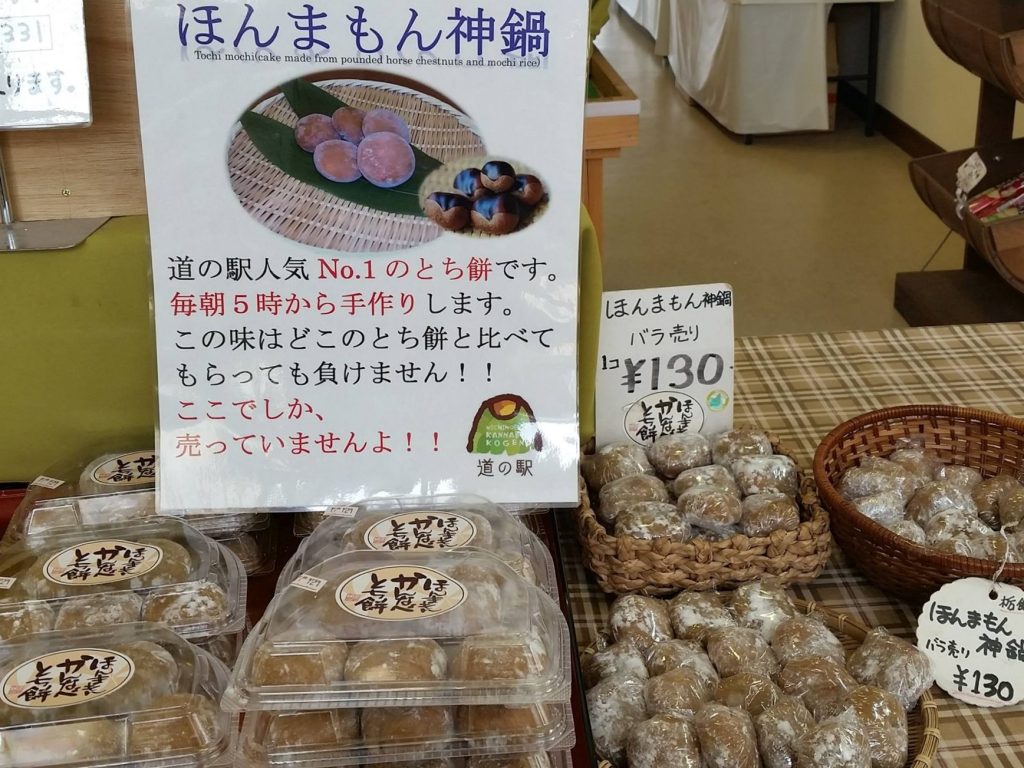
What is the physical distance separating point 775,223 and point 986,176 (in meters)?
1.53

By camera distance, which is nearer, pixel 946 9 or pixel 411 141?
pixel 411 141

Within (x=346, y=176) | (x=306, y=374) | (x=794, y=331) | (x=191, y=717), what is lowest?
(x=794, y=331)

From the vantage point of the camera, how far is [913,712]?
1.00 m

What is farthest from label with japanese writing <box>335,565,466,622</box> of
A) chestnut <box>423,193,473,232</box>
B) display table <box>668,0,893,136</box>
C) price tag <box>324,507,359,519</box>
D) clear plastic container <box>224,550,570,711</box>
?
display table <box>668,0,893,136</box>

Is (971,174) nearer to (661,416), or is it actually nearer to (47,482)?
(661,416)

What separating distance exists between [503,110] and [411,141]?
0.32 feet

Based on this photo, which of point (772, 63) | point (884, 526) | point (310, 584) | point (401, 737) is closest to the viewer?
point (401, 737)

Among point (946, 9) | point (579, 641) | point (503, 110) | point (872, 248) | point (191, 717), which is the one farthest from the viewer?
point (872, 248)

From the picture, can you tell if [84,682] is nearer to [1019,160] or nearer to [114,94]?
[114,94]

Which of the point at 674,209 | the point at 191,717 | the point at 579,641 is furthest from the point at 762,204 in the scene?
the point at 191,717

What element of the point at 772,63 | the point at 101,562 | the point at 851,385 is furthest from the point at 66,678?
the point at 772,63

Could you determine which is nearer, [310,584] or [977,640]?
[310,584]

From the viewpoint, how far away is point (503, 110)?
100cm

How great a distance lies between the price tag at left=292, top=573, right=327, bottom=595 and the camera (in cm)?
93
